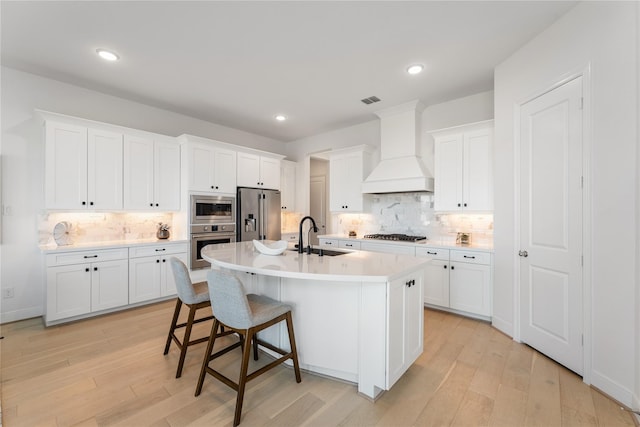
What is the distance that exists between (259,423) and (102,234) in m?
3.49

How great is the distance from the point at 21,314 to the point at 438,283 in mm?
4993

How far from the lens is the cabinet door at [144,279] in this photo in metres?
3.63

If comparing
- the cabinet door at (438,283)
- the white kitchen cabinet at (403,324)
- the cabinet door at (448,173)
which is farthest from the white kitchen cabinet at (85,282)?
the cabinet door at (448,173)

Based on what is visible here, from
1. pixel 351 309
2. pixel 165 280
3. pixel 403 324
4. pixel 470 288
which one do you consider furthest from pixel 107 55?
pixel 470 288

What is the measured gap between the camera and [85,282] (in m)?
3.29

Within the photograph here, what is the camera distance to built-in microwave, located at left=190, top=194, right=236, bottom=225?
421 cm

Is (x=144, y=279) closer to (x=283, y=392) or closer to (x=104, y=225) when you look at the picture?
(x=104, y=225)

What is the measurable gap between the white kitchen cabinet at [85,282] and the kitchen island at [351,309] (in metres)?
1.99

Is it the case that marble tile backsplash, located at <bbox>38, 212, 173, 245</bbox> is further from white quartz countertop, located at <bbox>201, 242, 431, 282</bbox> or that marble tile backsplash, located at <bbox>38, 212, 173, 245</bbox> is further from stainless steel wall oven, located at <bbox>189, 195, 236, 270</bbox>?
white quartz countertop, located at <bbox>201, 242, 431, 282</bbox>

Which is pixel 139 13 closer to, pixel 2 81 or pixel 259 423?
pixel 2 81

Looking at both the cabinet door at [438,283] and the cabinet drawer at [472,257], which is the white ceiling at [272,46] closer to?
the cabinet drawer at [472,257]

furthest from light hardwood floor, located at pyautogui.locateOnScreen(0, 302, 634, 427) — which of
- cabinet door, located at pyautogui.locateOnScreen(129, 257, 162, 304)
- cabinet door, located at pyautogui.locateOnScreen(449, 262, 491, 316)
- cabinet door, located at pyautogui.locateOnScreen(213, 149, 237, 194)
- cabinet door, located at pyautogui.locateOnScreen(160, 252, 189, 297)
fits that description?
cabinet door, located at pyautogui.locateOnScreen(213, 149, 237, 194)

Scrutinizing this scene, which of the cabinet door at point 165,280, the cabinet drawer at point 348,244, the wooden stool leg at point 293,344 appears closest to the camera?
the wooden stool leg at point 293,344

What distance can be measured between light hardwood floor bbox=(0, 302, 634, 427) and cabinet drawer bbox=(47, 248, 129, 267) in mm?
810
